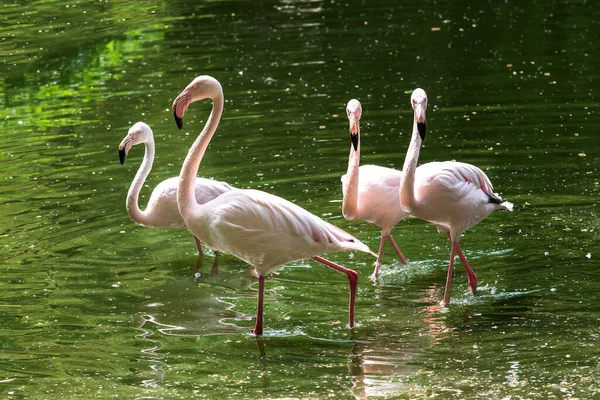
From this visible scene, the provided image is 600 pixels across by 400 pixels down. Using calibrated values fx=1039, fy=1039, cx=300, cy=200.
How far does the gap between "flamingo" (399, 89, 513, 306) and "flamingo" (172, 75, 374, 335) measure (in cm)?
58

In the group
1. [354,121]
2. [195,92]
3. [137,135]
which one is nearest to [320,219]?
[354,121]

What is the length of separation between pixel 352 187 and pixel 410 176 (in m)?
0.45

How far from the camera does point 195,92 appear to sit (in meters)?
5.93

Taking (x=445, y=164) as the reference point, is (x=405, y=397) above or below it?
below

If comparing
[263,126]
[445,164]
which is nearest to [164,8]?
[263,126]

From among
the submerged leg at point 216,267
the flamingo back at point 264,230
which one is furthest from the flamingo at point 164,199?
the flamingo back at point 264,230

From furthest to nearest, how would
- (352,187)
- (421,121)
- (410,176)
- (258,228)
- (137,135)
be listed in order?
(137,135), (352,187), (410,176), (421,121), (258,228)

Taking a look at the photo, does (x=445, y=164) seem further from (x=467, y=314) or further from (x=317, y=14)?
(x=317, y=14)

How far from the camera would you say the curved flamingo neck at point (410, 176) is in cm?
618

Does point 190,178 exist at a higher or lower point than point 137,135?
higher

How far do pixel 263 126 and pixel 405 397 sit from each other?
6.04 metres

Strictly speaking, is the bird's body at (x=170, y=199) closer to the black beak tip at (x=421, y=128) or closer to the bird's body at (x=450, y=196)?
the bird's body at (x=450, y=196)

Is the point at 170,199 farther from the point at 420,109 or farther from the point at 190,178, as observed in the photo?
the point at 420,109

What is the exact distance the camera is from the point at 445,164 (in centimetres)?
657
